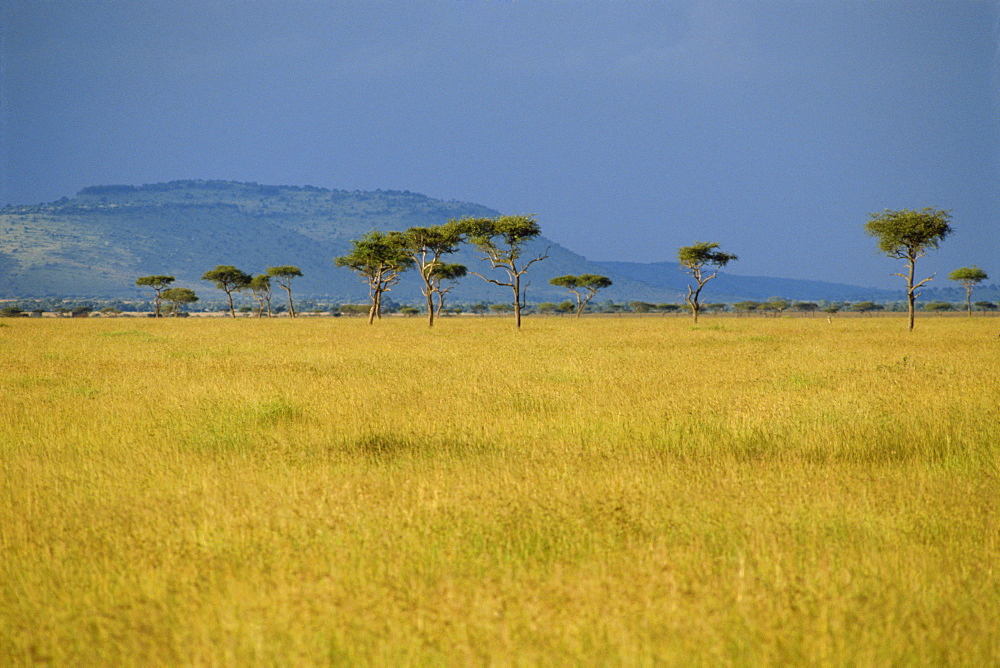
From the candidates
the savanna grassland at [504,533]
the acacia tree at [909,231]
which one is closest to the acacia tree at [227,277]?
the acacia tree at [909,231]

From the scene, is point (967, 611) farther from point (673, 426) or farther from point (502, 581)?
point (673, 426)

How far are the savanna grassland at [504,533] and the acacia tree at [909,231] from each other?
40248mm

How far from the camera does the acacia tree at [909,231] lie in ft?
149

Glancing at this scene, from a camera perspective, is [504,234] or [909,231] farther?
[504,234]

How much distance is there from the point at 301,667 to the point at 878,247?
5164 cm

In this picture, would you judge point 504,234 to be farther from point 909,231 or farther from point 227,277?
point 227,277

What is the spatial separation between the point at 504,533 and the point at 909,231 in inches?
1953

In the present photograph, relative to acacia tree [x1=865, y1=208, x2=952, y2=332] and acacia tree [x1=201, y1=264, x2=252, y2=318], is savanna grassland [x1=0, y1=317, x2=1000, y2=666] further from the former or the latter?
acacia tree [x1=201, y1=264, x2=252, y2=318]

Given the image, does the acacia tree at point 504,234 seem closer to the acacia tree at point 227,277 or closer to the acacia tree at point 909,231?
the acacia tree at point 909,231

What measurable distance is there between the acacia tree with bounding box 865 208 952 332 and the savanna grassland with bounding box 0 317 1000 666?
4025cm

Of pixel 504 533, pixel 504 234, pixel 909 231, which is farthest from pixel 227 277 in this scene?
pixel 504 533

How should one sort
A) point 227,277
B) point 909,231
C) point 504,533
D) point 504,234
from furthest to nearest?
point 227,277
point 504,234
point 909,231
point 504,533

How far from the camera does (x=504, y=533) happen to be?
5.18m

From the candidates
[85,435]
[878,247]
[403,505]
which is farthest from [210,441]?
[878,247]
